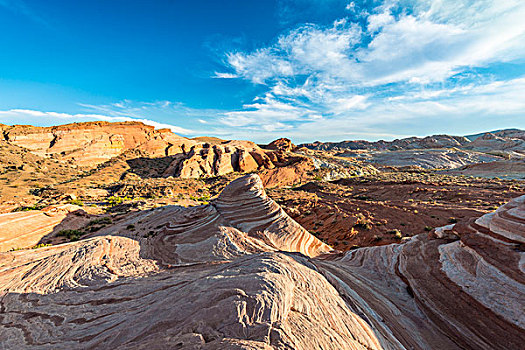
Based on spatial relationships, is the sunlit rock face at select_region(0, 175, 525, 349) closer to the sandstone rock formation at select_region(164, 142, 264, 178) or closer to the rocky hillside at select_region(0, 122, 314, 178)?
the sandstone rock formation at select_region(164, 142, 264, 178)

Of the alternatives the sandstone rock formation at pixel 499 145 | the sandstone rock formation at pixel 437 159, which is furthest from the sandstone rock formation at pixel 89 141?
the sandstone rock formation at pixel 499 145

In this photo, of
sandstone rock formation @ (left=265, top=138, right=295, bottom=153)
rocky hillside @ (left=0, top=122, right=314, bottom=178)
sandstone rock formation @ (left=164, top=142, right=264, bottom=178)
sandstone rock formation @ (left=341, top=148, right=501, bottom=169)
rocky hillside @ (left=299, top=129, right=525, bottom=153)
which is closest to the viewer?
sandstone rock formation @ (left=164, top=142, right=264, bottom=178)

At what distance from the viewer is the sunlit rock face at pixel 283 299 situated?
305 centimetres

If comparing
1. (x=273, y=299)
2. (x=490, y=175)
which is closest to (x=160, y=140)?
(x=273, y=299)

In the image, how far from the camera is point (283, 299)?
337cm

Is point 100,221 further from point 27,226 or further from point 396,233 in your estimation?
point 396,233

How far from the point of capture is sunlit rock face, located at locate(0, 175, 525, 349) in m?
Result: 3.05

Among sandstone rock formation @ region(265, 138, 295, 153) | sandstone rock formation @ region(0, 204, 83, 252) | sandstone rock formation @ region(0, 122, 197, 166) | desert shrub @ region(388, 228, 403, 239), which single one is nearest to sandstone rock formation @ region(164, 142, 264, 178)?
sandstone rock formation @ region(0, 122, 197, 166)

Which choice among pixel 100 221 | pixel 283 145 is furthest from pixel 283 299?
pixel 283 145

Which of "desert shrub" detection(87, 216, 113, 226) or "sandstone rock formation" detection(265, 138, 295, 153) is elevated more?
"sandstone rock formation" detection(265, 138, 295, 153)

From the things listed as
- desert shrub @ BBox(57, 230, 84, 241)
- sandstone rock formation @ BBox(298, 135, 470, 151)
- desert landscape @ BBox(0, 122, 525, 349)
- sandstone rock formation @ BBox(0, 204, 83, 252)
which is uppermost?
sandstone rock formation @ BBox(298, 135, 470, 151)

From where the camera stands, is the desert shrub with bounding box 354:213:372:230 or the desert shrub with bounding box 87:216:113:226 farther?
the desert shrub with bounding box 87:216:113:226

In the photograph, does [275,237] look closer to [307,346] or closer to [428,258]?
[428,258]

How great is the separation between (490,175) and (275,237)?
59.8 metres
